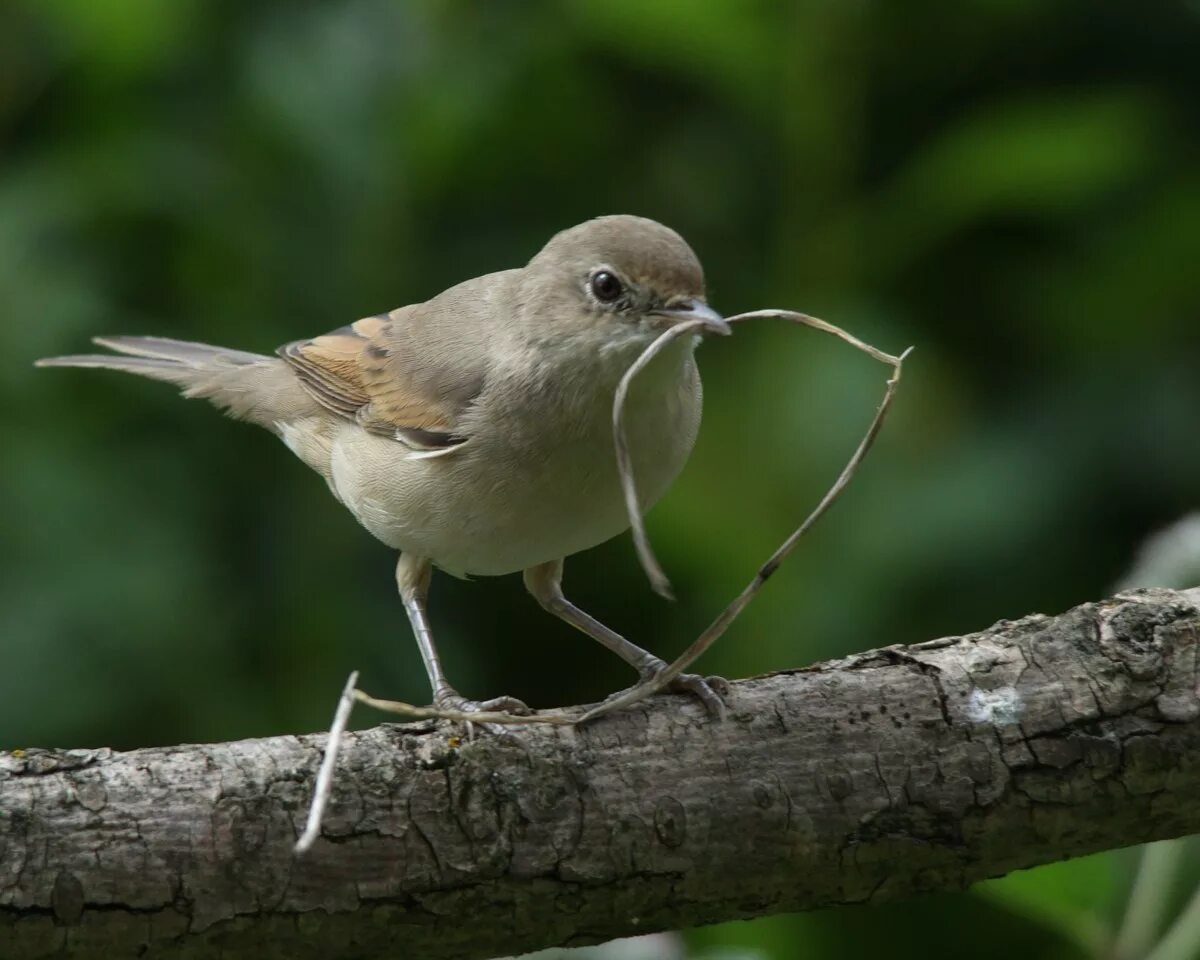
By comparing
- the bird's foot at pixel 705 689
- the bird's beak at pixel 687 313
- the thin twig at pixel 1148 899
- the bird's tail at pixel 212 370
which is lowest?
the thin twig at pixel 1148 899

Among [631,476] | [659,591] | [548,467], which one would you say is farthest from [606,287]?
[659,591]

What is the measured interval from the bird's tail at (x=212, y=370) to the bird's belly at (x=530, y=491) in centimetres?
95

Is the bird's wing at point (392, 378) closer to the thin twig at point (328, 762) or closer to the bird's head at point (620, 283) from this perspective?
the bird's head at point (620, 283)

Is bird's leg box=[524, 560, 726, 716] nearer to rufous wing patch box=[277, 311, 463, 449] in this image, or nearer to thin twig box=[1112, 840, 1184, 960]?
rufous wing patch box=[277, 311, 463, 449]

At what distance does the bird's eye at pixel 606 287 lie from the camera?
3.15m

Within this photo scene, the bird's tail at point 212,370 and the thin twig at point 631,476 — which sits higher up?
the bird's tail at point 212,370

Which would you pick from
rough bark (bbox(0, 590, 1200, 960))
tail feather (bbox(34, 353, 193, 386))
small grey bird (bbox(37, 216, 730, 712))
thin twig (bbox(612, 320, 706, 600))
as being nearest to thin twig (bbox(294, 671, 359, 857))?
rough bark (bbox(0, 590, 1200, 960))

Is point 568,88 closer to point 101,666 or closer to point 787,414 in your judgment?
point 787,414

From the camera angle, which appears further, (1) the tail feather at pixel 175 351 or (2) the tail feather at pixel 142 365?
(1) the tail feather at pixel 175 351

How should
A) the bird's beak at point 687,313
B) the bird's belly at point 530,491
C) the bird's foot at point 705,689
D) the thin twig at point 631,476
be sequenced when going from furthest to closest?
1. the bird's belly at point 530,491
2. the bird's beak at point 687,313
3. the bird's foot at point 705,689
4. the thin twig at point 631,476

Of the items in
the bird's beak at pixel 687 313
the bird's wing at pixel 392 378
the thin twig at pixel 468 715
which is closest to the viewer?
the thin twig at pixel 468 715

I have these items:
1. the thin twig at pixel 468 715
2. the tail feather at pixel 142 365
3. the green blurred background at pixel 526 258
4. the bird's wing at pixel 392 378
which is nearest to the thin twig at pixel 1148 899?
the thin twig at pixel 468 715

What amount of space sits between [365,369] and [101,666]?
1.20 m

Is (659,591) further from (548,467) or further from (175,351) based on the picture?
(175,351)
